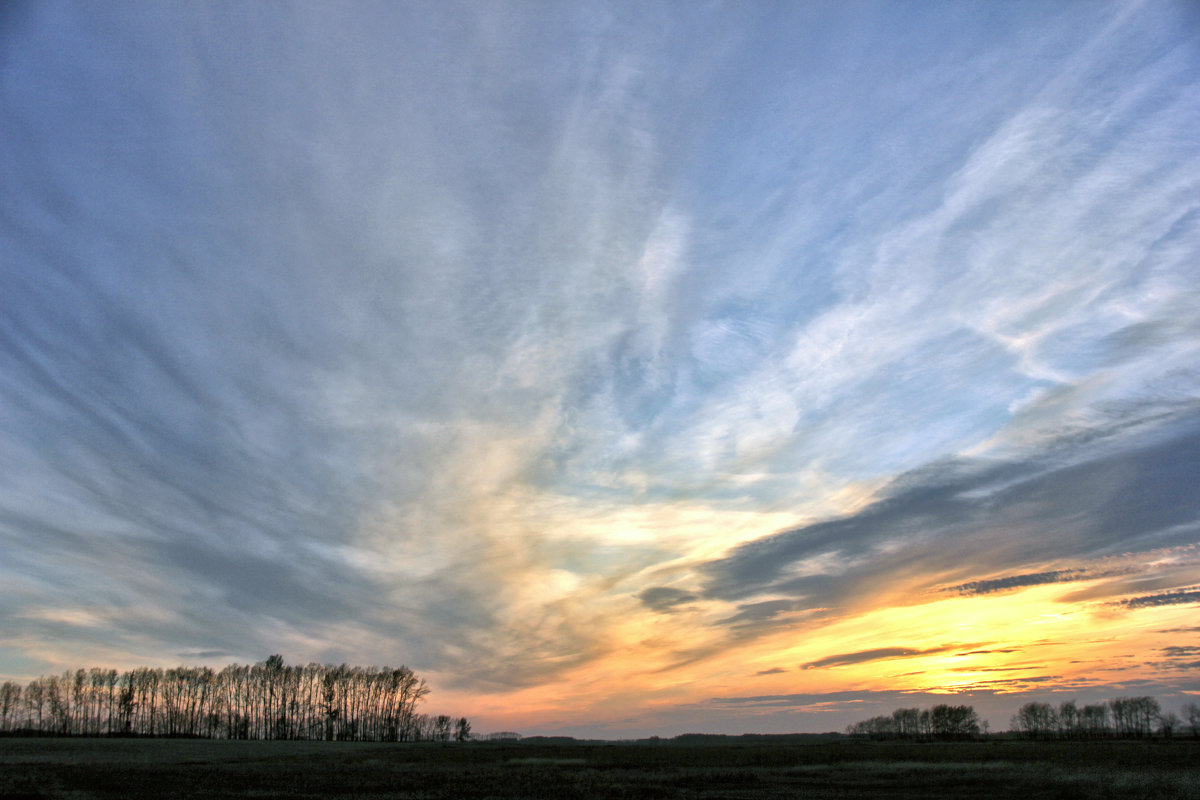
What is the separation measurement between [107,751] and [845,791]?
84185 mm

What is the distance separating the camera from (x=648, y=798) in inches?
1394

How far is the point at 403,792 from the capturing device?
38.9 m

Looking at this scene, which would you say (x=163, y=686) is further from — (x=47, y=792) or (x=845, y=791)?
(x=845, y=791)

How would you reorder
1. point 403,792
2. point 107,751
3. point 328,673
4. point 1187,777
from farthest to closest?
point 328,673
point 107,751
point 1187,777
point 403,792

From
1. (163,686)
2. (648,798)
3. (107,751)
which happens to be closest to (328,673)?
(163,686)

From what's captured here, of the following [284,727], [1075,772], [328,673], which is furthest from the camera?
[328,673]

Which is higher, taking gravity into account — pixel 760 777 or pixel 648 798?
pixel 648 798

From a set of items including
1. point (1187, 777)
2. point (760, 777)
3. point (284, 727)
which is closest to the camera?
point (1187, 777)

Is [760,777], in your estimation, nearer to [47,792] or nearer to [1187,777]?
[1187,777]

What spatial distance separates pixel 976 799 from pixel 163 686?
223m

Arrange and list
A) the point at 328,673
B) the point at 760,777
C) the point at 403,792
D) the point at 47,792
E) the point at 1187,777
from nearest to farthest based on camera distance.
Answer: the point at 47,792, the point at 403,792, the point at 1187,777, the point at 760,777, the point at 328,673

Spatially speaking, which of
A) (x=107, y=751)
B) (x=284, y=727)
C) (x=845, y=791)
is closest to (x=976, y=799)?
(x=845, y=791)

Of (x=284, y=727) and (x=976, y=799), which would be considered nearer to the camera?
(x=976, y=799)

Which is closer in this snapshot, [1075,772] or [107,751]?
[1075,772]
